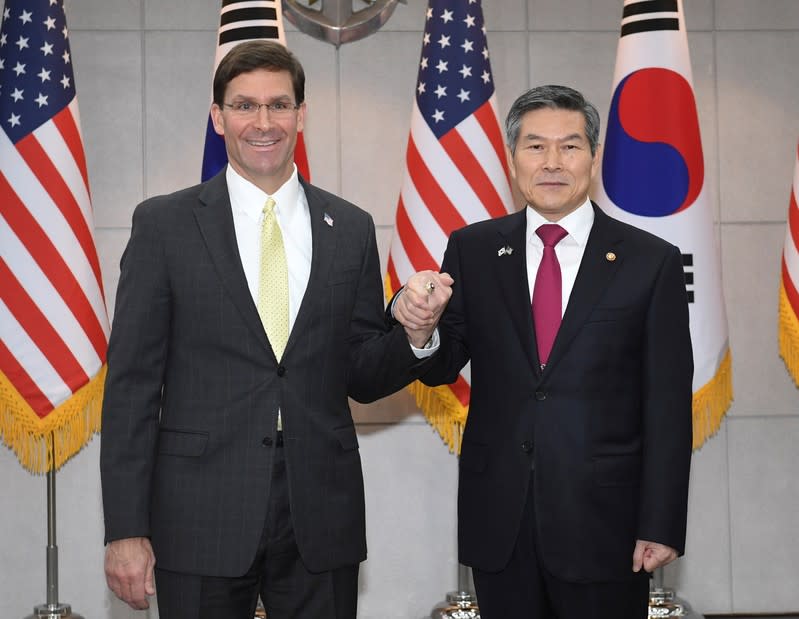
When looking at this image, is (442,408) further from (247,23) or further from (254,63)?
(254,63)

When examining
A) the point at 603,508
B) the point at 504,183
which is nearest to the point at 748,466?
the point at 504,183

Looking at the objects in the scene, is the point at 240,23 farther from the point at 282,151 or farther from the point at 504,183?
the point at 282,151

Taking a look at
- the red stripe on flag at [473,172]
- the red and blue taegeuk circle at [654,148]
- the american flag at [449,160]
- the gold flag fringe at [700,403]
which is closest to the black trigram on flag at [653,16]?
the red and blue taegeuk circle at [654,148]

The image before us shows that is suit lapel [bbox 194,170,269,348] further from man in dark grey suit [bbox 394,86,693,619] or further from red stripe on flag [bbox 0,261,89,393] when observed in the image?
red stripe on flag [bbox 0,261,89,393]

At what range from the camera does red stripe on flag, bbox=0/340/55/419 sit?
3.86m

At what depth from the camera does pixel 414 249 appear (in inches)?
159

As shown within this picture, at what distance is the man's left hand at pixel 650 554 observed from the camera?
2148mm

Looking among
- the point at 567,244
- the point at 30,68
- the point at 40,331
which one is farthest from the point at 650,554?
the point at 30,68

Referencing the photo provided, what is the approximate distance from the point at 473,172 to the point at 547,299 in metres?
1.83

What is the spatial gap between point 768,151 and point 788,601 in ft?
6.92

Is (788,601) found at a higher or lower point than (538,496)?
lower

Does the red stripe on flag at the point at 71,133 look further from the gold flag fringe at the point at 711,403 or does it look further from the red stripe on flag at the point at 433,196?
the gold flag fringe at the point at 711,403

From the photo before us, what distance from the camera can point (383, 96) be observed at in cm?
459

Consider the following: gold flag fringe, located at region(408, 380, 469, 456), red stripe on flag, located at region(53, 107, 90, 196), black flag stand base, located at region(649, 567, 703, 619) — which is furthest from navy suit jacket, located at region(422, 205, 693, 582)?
red stripe on flag, located at region(53, 107, 90, 196)
